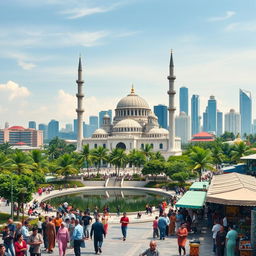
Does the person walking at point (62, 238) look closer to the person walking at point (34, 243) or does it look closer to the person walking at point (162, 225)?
the person walking at point (34, 243)

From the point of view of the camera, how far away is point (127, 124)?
107 meters

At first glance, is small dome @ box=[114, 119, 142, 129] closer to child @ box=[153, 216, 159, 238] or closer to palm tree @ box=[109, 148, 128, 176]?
palm tree @ box=[109, 148, 128, 176]

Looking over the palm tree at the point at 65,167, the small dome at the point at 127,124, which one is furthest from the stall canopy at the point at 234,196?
the small dome at the point at 127,124

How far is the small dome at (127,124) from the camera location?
106756mm

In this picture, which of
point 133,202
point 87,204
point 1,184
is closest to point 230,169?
point 133,202

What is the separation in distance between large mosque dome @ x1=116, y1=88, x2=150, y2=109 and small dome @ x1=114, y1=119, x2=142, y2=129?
826 centimetres

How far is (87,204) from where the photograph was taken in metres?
44.8

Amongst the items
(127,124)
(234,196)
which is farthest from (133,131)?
(234,196)

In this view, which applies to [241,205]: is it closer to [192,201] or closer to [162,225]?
[162,225]

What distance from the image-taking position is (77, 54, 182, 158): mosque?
9424cm

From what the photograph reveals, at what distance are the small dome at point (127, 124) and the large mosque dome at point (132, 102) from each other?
826 cm

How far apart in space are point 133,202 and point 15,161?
48.0 feet

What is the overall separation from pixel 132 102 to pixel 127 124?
1131 cm

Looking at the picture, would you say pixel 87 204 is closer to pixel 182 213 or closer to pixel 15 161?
pixel 15 161
